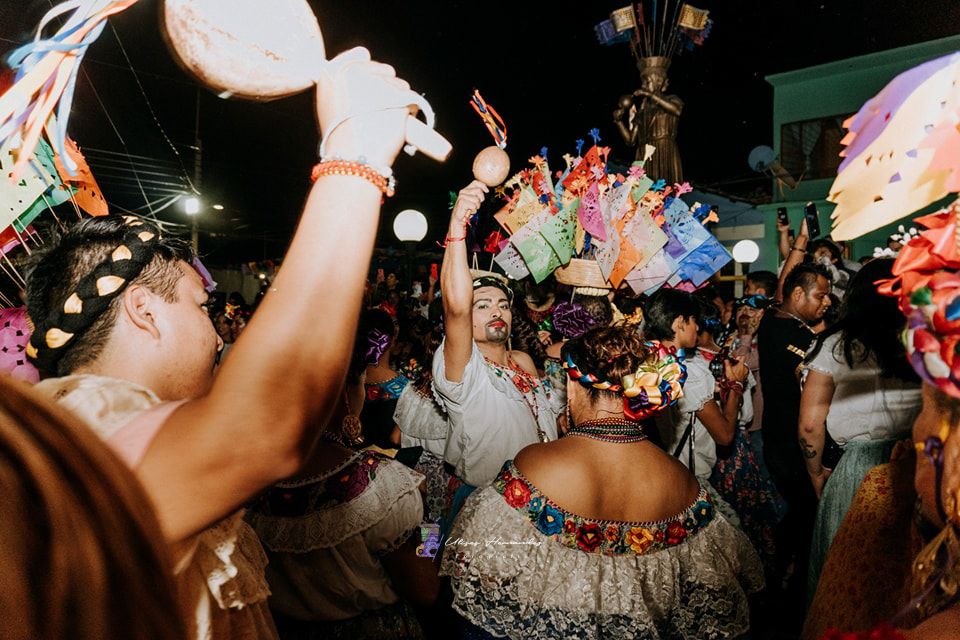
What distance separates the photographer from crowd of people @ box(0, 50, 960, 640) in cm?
56

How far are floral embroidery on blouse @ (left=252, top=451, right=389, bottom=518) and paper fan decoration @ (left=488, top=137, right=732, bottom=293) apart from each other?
2.04 metres

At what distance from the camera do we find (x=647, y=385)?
7.50 feet

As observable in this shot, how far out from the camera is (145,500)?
556 mm

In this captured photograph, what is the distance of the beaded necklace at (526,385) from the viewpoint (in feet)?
11.1

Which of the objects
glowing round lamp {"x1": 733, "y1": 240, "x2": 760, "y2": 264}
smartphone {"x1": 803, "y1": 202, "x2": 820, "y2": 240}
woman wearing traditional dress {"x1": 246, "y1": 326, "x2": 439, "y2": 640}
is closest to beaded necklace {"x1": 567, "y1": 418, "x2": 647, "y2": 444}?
woman wearing traditional dress {"x1": 246, "y1": 326, "x2": 439, "y2": 640}

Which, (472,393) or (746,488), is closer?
(472,393)

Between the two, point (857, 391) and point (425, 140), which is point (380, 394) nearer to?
point (857, 391)

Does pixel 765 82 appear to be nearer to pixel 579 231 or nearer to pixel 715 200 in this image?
pixel 715 200

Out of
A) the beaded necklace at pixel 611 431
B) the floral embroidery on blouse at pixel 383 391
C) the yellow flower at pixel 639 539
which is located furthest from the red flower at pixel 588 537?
the floral embroidery on blouse at pixel 383 391

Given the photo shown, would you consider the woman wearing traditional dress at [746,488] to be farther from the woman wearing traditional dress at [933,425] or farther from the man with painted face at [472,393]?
the woman wearing traditional dress at [933,425]

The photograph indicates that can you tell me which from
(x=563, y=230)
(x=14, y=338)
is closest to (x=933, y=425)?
(x=14, y=338)

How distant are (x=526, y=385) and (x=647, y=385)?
52.3 inches

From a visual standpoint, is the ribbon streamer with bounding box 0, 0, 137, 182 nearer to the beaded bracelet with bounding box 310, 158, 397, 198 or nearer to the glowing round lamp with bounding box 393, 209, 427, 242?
the beaded bracelet with bounding box 310, 158, 397, 198

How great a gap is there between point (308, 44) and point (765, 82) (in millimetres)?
19145
